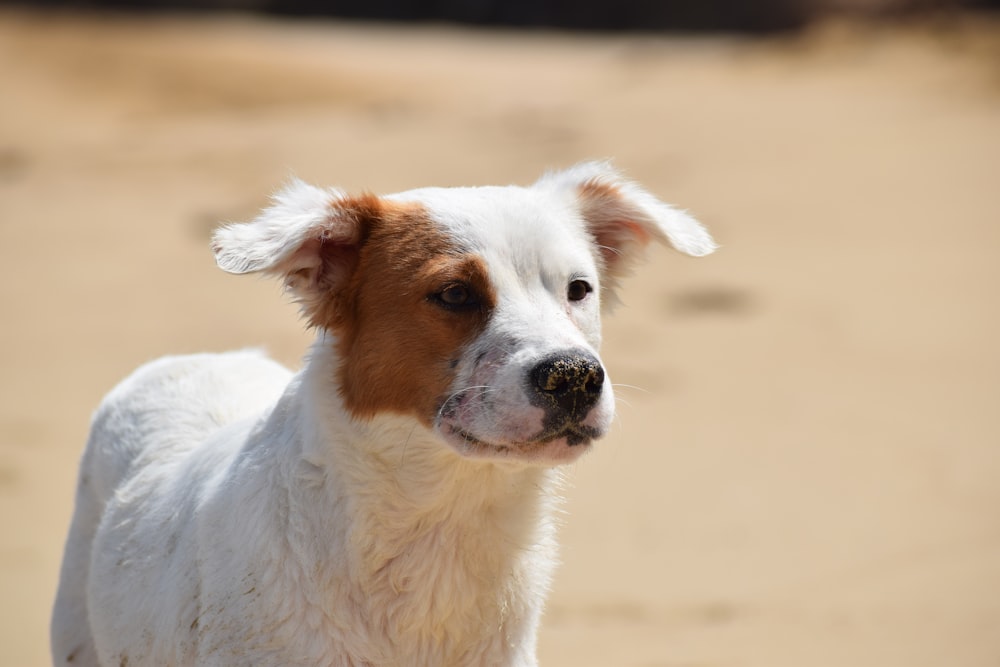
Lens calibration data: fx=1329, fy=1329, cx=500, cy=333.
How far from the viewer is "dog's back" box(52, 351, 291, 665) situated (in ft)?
15.6

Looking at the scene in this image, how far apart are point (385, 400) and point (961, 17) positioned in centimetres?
1907

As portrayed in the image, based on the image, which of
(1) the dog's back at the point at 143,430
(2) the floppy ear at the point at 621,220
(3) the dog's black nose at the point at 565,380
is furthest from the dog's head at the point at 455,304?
(1) the dog's back at the point at 143,430

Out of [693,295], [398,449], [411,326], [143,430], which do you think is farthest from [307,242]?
[693,295]

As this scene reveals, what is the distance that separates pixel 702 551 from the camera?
747 centimetres

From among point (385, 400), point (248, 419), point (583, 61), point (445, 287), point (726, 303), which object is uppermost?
point (445, 287)

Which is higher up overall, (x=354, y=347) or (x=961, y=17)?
(x=354, y=347)

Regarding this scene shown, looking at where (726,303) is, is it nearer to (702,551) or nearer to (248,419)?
(702,551)

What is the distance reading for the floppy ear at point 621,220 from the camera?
4371 millimetres

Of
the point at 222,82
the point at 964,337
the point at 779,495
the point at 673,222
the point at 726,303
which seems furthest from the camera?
the point at 222,82

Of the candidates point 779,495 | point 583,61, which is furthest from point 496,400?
point 583,61

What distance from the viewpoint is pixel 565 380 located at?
11.5ft

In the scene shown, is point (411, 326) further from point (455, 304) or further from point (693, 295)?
point (693, 295)

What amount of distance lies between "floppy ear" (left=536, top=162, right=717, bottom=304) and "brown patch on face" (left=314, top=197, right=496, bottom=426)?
0.71 m

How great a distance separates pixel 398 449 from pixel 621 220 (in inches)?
47.3
